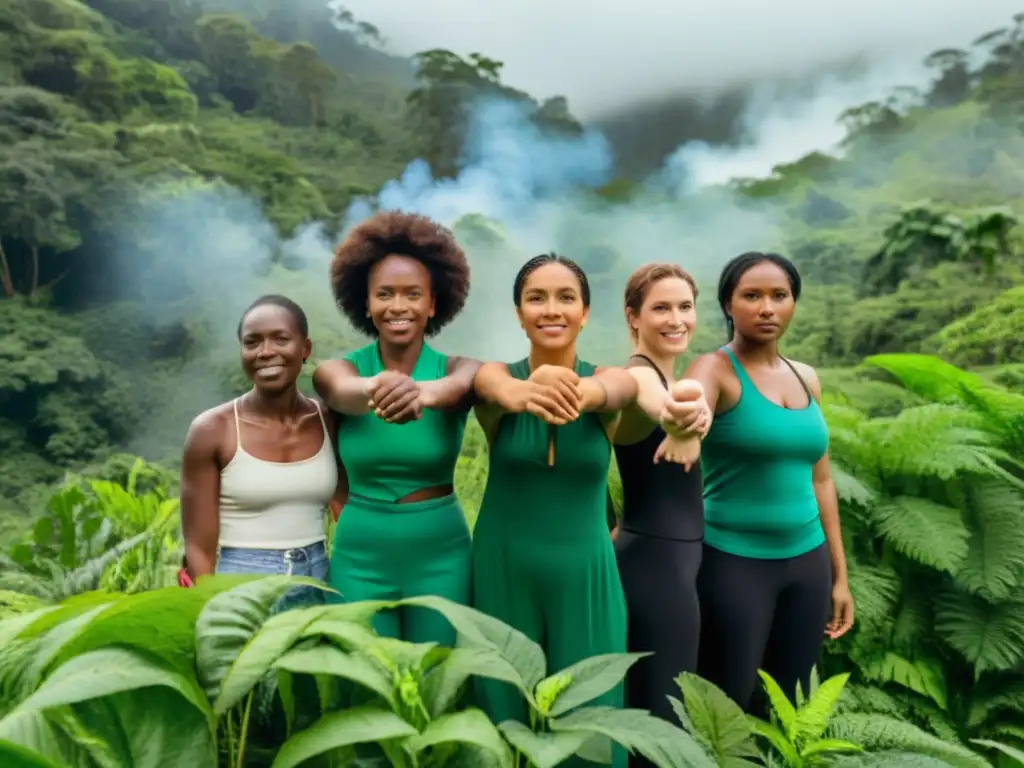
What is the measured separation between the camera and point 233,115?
12641 mm

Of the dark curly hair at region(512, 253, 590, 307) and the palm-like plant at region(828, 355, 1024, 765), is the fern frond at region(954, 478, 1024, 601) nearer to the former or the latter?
the palm-like plant at region(828, 355, 1024, 765)

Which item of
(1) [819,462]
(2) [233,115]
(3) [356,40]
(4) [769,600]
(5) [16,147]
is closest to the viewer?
(4) [769,600]

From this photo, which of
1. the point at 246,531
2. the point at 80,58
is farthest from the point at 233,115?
the point at 246,531

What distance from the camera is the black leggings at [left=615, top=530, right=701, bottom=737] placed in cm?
192

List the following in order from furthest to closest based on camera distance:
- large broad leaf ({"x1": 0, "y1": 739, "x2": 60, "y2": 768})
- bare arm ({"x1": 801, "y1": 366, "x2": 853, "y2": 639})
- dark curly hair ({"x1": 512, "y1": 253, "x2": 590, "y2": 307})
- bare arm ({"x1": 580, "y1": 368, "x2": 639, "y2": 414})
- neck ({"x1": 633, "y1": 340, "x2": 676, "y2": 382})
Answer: bare arm ({"x1": 801, "y1": 366, "x2": 853, "y2": 639}) → neck ({"x1": 633, "y1": 340, "x2": 676, "y2": 382}) → dark curly hair ({"x1": 512, "y1": 253, "x2": 590, "y2": 307}) → bare arm ({"x1": 580, "y1": 368, "x2": 639, "y2": 414}) → large broad leaf ({"x1": 0, "y1": 739, "x2": 60, "y2": 768})

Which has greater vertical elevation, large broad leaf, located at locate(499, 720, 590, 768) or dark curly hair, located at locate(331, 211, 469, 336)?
dark curly hair, located at locate(331, 211, 469, 336)

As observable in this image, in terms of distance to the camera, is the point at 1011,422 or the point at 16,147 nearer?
the point at 1011,422

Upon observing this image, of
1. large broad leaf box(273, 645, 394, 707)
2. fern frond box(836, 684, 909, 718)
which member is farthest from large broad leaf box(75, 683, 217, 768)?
fern frond box(836, 684, 909, 718)

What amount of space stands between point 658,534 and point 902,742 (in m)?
0.68

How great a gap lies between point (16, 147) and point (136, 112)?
77.5 inches

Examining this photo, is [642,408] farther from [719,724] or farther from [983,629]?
[983,629]

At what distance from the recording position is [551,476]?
181 centimetres

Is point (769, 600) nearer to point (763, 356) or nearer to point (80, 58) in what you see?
point (763, 356)

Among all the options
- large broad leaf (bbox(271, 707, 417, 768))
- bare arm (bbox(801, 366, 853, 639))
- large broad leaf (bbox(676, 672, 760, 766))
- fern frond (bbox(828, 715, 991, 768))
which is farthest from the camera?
bare arm (bbox(801, 366, 853, 639))
